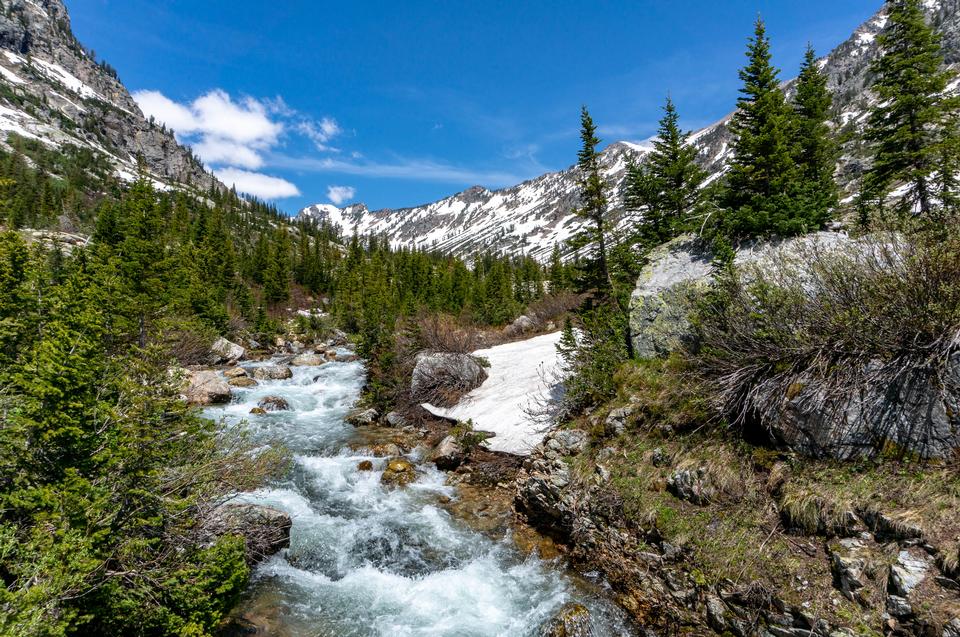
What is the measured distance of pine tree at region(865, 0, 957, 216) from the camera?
50.1 feet

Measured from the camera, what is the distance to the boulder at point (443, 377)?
63.0ft

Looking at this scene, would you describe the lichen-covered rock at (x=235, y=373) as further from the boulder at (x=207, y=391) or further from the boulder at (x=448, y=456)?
the boulder at (x=448, y=456)

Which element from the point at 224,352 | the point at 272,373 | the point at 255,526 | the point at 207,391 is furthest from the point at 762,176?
the point at 224,352

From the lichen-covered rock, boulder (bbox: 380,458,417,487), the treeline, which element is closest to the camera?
the treeline

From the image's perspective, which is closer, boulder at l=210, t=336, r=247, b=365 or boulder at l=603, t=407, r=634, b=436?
boulder at l=603, t=407, r=634, b=436

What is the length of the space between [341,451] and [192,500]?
10445mm

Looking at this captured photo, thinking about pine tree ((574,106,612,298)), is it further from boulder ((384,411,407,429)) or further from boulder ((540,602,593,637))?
boulder ((540,602,593,637))

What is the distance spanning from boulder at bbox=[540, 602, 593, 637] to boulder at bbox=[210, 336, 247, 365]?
107 feet

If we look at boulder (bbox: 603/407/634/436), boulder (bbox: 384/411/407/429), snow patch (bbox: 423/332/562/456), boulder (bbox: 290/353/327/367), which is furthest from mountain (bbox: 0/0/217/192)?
boulder (bbox: 603/407/634/436)

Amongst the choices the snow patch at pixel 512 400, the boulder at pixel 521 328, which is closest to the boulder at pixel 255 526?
the snow patch at pixel 512 400

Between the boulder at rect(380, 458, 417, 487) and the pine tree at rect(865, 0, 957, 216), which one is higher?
the pine tree at rect(865, 0, 957, 216)

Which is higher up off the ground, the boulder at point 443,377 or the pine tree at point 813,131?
the pine tree at point 813,131

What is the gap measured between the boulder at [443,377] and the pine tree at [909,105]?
58.2 ft

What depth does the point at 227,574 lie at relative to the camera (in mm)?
6637
